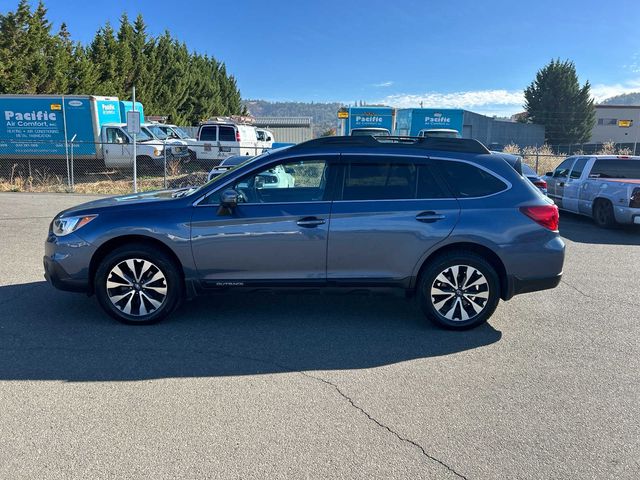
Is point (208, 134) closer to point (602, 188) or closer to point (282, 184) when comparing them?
point (602, 188)

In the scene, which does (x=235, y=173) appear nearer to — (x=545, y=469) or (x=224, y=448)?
(x=224, y=448)

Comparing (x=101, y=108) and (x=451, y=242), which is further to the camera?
(x=101, y=108)

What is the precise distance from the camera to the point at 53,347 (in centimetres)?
445

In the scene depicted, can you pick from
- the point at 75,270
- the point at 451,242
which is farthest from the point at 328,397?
the point at 75,270

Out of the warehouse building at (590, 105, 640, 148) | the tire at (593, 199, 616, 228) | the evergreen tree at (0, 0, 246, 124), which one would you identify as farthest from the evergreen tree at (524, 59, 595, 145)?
the tire at (593, 199, 616, 228)

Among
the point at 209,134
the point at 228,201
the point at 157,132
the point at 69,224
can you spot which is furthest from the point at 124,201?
the point at 157,132

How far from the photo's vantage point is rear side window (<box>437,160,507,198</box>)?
4945 mm

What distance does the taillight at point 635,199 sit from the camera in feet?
34.4

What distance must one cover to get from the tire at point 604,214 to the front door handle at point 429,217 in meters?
7.98

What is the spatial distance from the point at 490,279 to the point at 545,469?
2.21 meters

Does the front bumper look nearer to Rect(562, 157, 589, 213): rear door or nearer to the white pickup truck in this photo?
the white pickup truck

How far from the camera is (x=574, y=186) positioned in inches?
492

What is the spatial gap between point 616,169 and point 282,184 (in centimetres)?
961

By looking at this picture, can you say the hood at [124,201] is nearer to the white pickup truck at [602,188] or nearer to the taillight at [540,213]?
the taillight at [540,213]
